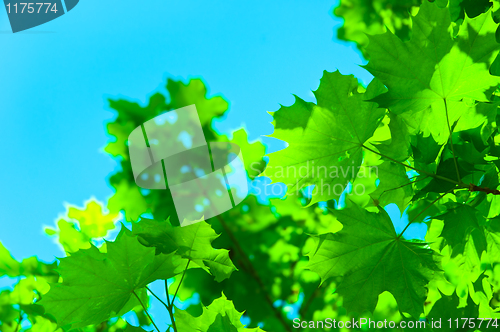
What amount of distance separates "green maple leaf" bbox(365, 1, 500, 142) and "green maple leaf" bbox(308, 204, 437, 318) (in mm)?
417

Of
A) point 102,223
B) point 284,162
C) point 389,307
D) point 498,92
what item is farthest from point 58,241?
point 498,92

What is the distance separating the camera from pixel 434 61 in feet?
3.81

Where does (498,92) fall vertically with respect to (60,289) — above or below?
above

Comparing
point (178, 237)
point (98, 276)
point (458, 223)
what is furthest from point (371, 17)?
point (98, 276)

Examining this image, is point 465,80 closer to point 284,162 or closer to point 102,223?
point 284,162

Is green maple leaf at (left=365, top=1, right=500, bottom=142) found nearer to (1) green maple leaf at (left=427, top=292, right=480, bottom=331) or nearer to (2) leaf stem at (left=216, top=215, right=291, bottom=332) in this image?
(1) green maple leaf at (left=427, top=292, right=480, bottom=331)

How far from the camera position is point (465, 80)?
1185 millimetres

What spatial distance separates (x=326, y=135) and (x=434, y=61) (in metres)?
0.45

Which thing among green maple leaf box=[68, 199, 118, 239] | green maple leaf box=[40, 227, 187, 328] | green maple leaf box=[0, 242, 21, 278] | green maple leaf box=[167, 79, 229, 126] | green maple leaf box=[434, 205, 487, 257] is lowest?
green maple leaf box=[434, 205, 487, 257]

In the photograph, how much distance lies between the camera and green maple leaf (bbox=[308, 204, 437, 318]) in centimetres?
127

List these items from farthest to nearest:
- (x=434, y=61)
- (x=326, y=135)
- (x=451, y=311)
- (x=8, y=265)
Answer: (x=8, y=265) < (x=451, y=311) < (x=326, y=135) < (x=434, y=61)

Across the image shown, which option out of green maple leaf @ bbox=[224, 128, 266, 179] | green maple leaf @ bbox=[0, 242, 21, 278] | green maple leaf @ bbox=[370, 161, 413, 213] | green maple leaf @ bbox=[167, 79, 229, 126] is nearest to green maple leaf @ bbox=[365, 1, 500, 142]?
green maple leaf @ bbox=[370, 161, 413, 213]

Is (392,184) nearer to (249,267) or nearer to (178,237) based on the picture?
(178,237)

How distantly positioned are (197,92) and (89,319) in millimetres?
2287
